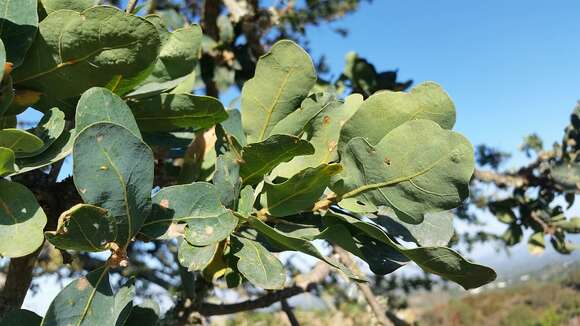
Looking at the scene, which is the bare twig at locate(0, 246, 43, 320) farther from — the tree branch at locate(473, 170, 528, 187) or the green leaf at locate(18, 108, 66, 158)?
the tree branch at locate(473, 170, 528, 187)

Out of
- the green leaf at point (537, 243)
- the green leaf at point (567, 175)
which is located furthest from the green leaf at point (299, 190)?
the green leaf at point (537, 243)

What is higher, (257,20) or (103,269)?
(103,269)

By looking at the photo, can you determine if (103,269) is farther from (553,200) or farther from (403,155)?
(553,200)

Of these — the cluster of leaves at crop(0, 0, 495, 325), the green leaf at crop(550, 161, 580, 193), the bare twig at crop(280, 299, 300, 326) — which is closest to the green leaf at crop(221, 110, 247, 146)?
the cluster of leaves at crop(0, 0, 495, 325)

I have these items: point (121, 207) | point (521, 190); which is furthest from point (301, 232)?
point (521, 190)

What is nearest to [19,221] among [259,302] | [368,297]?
Answer: [259,302]

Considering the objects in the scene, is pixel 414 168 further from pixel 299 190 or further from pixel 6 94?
pixel 6 94

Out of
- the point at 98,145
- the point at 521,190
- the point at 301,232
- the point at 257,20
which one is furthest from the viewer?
the point at 521,190
